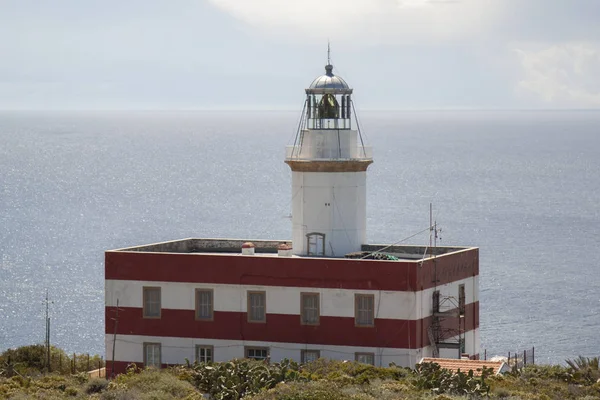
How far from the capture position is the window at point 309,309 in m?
42.5

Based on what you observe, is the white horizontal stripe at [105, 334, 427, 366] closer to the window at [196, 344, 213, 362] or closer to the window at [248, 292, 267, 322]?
the window at [196, 344, 213, 362]

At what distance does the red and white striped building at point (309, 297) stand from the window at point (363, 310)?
28 millimetres

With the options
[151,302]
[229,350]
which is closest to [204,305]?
[229,350]

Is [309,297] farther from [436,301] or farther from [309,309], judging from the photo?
[436,301]

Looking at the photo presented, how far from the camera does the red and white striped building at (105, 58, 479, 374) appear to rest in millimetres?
41844

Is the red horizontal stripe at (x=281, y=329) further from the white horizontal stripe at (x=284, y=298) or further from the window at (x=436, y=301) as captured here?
the window at (x=436, y=301)

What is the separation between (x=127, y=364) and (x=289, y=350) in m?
5.07

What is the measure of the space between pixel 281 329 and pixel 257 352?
1.01 m

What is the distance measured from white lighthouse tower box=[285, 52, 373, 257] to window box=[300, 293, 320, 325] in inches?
153

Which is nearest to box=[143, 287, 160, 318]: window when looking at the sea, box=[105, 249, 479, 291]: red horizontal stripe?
box=[105, 249, 479, 291]: red horizontal stripe

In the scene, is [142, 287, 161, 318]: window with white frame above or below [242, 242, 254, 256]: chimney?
below

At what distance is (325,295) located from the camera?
139 feet

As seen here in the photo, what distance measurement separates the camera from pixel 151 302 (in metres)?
44.0

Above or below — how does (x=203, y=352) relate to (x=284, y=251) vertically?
below
